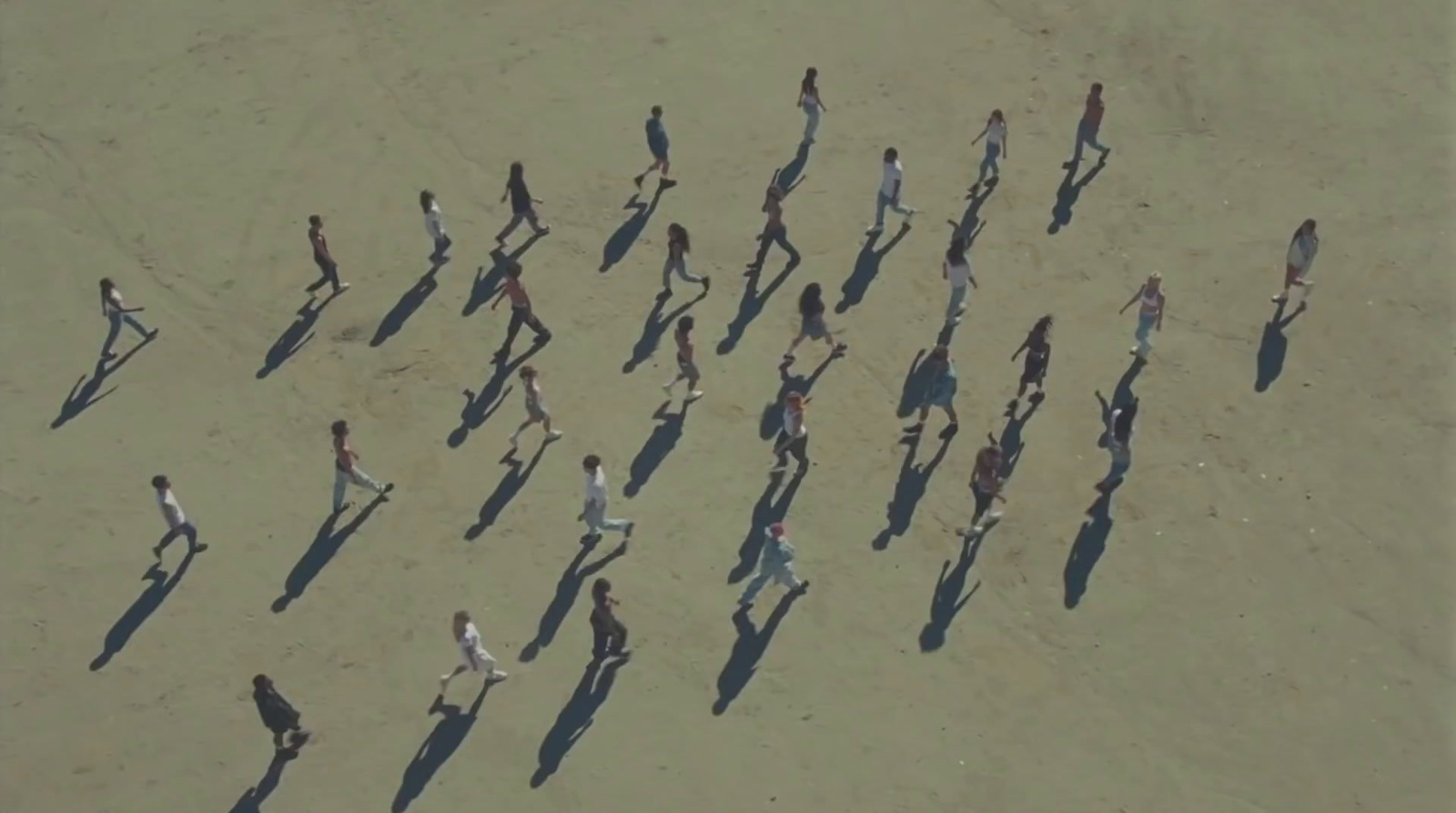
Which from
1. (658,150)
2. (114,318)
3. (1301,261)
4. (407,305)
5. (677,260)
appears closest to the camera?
(1301,261)

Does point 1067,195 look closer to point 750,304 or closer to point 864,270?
point 864,270

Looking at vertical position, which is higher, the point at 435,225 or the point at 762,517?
the point at 435,225

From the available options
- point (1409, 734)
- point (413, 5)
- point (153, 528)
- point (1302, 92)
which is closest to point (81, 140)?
point (413, 5)

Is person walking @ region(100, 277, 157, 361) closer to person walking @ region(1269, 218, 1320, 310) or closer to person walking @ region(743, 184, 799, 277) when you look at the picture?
person walking @ region(743, 184, 799, 277)

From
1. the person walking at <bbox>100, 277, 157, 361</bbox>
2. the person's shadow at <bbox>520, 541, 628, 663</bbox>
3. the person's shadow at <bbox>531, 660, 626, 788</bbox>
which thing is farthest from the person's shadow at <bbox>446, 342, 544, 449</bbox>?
the person walking at <bbox>100, 277, 157, 361</bbox>

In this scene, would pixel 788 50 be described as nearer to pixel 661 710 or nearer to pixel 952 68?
pixel 952 68

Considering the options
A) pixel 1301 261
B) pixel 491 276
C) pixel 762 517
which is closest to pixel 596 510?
pixel 762 517

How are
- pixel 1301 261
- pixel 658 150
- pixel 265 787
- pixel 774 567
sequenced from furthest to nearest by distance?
pixel 658 150, pixel 1301 261, pixel 774 567, pixel 265 787
